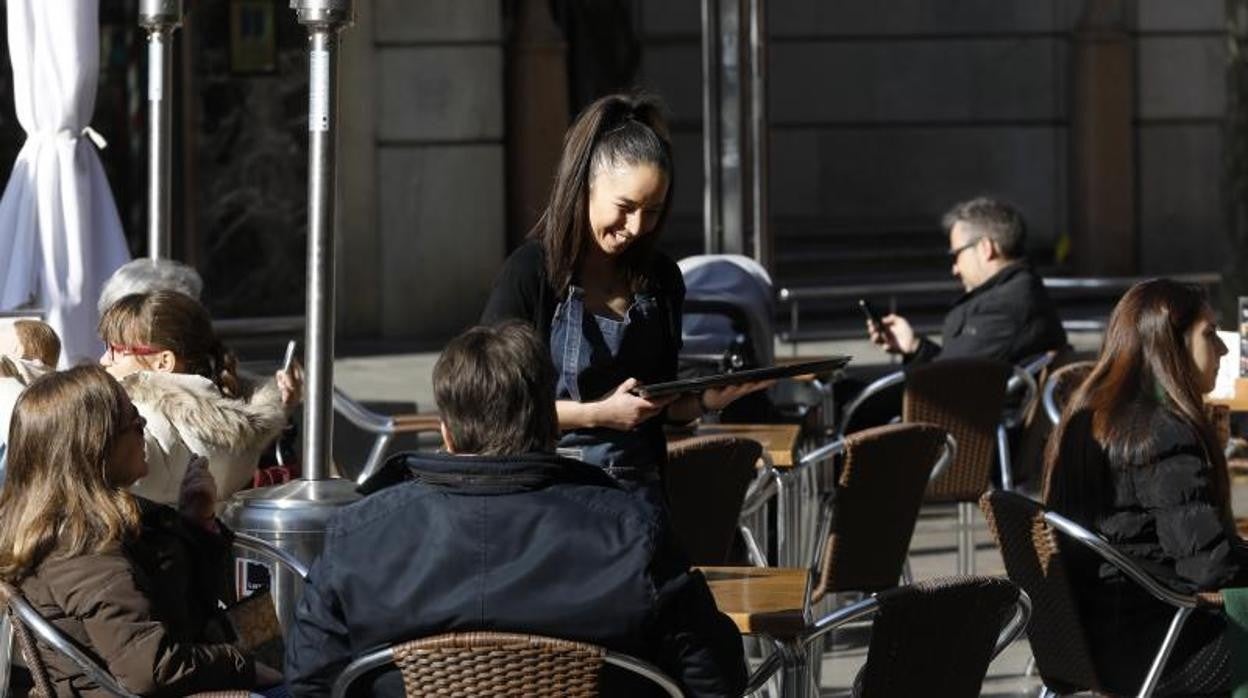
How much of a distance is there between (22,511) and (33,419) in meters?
0.16

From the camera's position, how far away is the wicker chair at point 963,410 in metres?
8.12

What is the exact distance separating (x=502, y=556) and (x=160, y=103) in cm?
470

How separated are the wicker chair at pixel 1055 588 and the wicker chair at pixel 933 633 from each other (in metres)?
1.05

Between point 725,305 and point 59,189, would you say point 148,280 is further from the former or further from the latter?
point 725,305

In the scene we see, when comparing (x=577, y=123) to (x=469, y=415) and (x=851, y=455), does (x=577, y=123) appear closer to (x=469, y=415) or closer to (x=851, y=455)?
(x=469, y=415)

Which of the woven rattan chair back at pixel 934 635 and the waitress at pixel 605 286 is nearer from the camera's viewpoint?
the woven rattan chair back at pixel 934 635

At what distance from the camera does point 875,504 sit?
6777 millimetres

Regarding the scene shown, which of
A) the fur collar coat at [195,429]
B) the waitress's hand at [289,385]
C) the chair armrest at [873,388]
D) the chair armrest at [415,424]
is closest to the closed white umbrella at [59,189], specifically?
the chair armrest at [415,424]

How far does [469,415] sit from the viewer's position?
380cm

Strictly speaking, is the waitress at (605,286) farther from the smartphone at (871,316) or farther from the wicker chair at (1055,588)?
the smartphone at (871,316)

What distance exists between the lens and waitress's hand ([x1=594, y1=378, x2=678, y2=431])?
186 inches

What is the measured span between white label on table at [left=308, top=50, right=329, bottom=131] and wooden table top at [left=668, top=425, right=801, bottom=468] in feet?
6.26

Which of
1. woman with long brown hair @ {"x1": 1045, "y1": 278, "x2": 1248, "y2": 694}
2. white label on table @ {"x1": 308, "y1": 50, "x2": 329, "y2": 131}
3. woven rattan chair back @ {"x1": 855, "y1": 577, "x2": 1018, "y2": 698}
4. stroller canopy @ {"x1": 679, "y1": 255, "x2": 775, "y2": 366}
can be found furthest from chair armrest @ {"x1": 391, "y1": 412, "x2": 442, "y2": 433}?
woven rattan chair back @ {"x1": 855, "y1": 577, "x2": 1018, "y2": 698}

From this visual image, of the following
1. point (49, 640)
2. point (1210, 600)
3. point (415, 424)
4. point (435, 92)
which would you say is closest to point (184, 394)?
point (49, 640)
